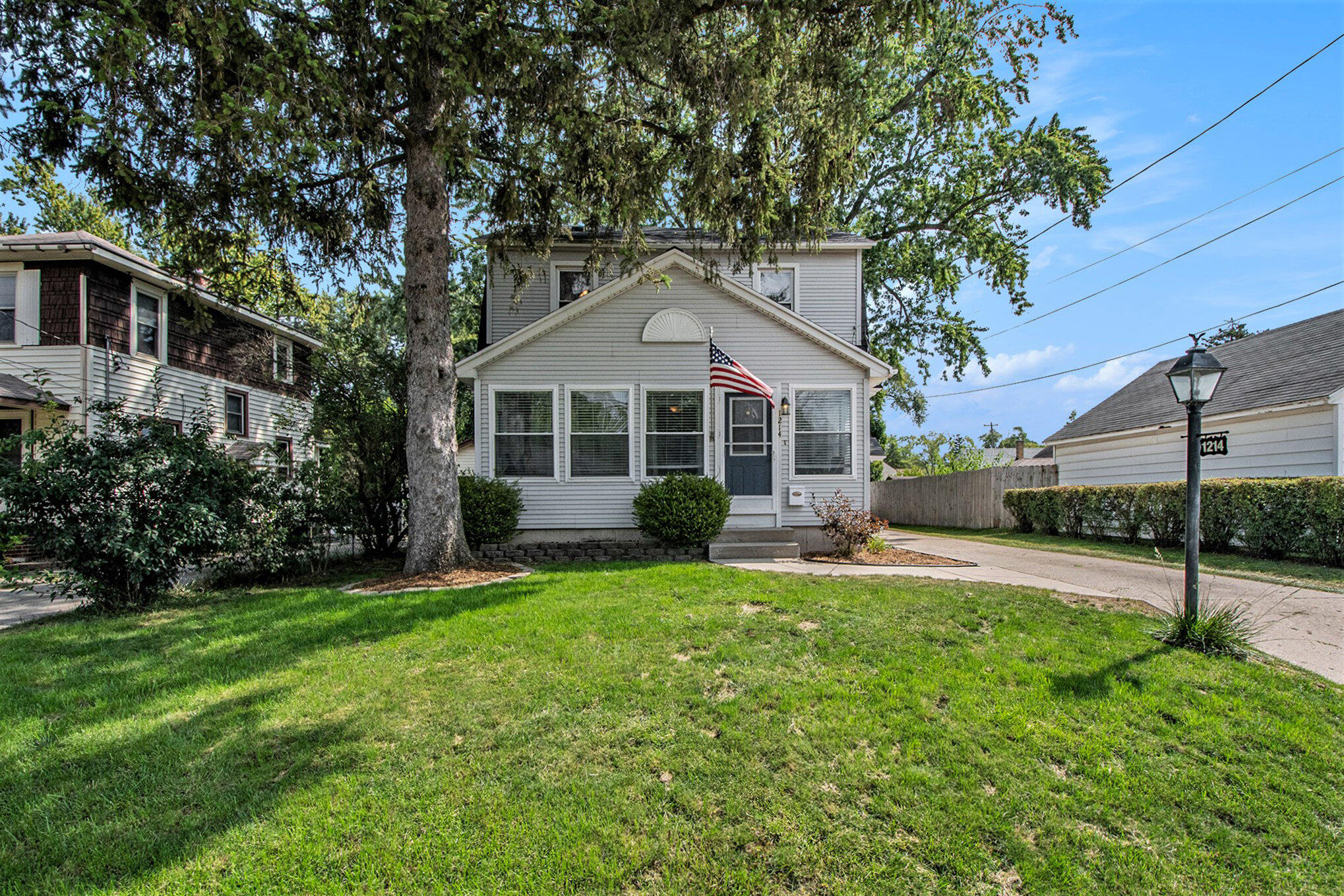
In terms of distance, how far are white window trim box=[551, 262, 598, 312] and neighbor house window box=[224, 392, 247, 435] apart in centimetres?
1035

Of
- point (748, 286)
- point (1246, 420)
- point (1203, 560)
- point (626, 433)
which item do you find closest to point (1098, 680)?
point (626, 433)

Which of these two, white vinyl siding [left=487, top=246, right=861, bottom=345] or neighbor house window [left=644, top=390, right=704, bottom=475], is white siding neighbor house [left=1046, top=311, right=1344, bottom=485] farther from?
neighbor house window [left=644, top=390, right=704, bottom=475]

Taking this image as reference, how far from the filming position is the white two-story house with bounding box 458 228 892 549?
1149cm

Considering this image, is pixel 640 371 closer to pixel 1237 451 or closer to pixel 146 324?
pixel 146 324

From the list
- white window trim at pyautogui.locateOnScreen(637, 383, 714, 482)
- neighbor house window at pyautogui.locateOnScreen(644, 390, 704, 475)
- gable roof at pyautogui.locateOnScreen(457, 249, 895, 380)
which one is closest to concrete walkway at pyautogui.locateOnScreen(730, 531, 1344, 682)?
neighbor house window at pyautogui.locateOnScreen(644, 390, 704, 475)

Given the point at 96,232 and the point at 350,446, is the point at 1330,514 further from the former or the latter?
the point at 96,232

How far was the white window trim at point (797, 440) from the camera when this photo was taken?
1177cm

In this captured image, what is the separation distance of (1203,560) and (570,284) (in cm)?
1291

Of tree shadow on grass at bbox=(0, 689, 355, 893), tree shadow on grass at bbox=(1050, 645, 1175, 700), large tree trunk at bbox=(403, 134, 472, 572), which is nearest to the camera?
tree shadow on grass at bbox=(0, 689, 355, 893)

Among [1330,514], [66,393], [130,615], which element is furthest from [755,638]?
[66,393]

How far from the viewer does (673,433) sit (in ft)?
38.2

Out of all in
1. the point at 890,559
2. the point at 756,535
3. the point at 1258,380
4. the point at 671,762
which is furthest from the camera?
the point at 1258,380

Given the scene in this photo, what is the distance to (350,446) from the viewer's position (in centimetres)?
1046

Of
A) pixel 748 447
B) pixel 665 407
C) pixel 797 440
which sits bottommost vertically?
pixel 748 447
